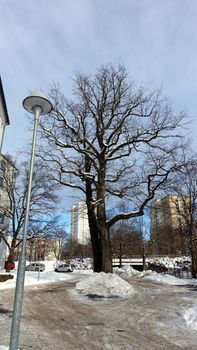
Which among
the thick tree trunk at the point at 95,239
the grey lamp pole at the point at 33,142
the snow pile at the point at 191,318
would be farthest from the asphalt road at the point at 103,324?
the thick tree trunk at the point at 95,239

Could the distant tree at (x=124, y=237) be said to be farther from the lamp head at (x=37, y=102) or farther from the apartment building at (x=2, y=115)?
the lamp head at (x=37, y=102)

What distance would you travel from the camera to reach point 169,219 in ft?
129

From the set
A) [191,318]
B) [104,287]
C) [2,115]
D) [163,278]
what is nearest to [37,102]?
[191,318]

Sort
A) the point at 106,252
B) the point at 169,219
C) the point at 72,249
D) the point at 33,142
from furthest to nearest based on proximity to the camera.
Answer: the point at 72,249 < the point at 169,219 < the point at 106,252 < the point at 33,142

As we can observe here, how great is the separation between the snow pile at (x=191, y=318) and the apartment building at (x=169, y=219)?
10017 millimetres

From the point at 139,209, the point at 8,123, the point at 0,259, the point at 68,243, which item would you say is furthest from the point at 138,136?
the point at 68,243

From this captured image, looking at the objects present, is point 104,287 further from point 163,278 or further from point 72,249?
point 72,249

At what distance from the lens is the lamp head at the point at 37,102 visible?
6.12 m

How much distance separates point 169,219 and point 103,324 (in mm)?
31704

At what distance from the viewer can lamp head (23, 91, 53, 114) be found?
6.12 m

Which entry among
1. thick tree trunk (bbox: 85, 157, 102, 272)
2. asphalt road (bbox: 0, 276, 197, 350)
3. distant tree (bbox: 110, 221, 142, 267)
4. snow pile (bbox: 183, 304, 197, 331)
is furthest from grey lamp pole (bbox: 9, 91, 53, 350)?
distant tree (bbox: 110, 221, 142, 267)

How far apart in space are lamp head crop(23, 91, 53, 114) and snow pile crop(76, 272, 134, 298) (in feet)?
34.5

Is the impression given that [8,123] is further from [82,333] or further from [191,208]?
[82,333]

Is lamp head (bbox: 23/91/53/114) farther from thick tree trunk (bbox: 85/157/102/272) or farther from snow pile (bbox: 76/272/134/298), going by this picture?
thick tree trunk (bbox: 85/157/102/272)
